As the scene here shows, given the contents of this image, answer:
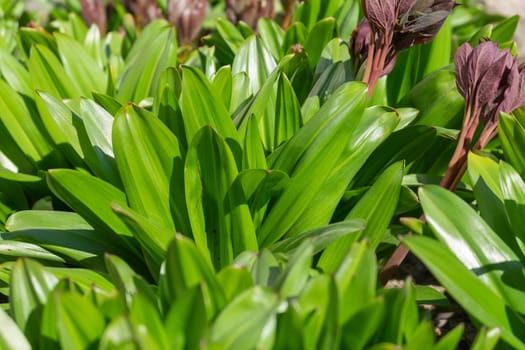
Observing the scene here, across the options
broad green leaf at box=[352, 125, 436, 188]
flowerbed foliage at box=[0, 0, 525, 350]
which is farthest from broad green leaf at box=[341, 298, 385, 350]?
broad green leaf at box=[352, 125, 436, 188]

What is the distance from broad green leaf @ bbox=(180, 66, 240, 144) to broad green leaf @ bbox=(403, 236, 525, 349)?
1.79 feet

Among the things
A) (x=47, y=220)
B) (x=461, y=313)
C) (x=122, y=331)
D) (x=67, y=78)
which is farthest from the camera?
(x=67, y=78)

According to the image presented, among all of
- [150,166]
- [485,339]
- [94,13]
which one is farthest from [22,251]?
[94,13]

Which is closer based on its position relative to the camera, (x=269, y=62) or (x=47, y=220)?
(x=47, y=220)

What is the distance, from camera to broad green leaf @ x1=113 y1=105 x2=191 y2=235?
1.52 metres

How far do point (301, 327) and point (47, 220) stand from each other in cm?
81

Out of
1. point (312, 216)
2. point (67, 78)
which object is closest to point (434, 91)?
point (312, 216)

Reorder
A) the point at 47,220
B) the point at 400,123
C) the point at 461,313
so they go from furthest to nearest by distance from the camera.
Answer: the point at 461,313 → the point at 400,123 → the point at 47,220

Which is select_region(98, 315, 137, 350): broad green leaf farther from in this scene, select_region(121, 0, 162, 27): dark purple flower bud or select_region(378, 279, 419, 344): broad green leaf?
select_region(121, 0, 162, 27): dark purple flower bud

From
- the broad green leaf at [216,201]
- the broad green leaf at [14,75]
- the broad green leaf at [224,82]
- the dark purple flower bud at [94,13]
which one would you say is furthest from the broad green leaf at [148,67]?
the dark purple flower bud at [94,13]

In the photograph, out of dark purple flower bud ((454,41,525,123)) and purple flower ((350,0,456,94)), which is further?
purple flower ((350,0,456,94))

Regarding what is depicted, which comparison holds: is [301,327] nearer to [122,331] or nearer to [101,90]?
[122,331]

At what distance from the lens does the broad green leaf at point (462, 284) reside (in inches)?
49.6

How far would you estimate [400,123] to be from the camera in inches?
70.4
